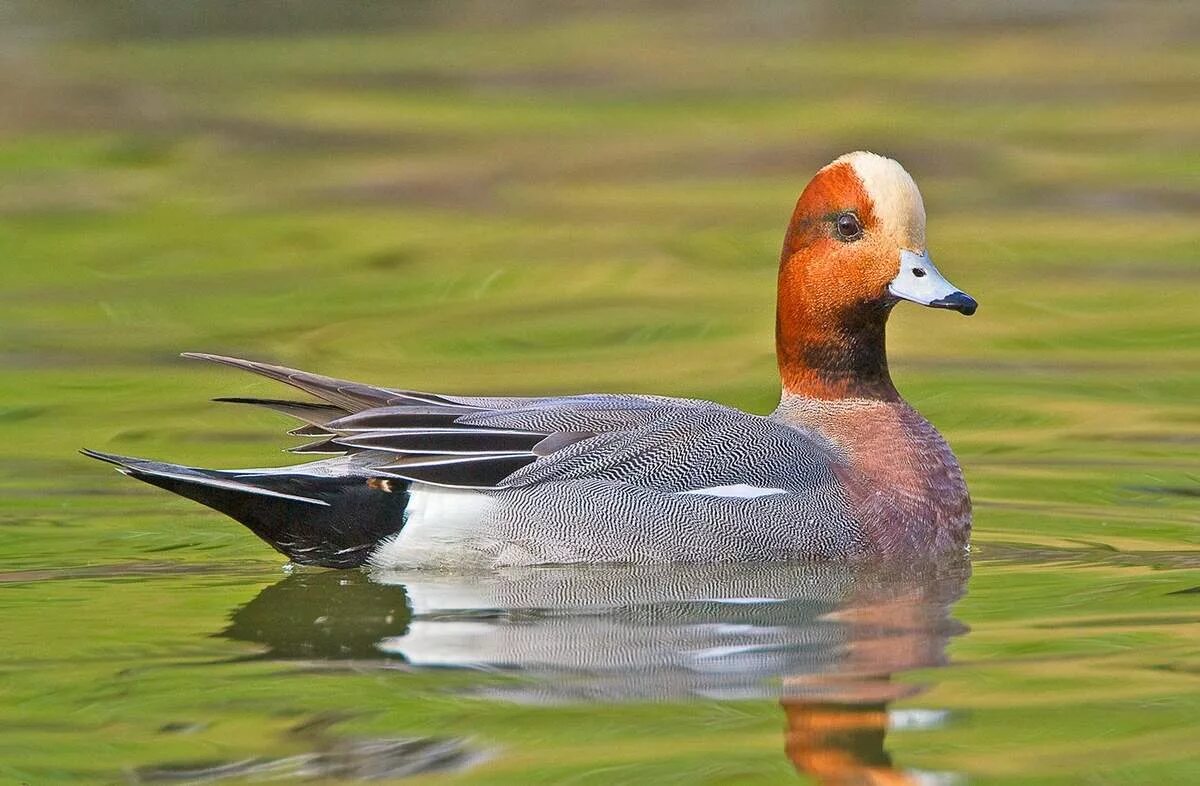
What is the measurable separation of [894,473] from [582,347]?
277cm

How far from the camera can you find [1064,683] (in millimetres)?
5137

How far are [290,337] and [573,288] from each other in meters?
1.37

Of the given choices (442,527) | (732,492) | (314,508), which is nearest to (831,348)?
(732,492)

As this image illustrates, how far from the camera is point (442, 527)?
619 cm

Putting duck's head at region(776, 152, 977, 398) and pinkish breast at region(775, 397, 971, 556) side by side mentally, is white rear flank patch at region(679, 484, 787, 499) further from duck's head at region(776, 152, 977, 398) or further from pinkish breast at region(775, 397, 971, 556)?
duck's head at region(776, 152, 977, 398)

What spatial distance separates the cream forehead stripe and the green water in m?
0.93

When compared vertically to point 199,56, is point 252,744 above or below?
below

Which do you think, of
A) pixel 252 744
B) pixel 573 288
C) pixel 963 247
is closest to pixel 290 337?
pixel 573 288

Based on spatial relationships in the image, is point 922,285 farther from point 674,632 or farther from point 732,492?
point 674,632

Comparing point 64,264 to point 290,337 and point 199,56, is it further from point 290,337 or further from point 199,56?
point 199,56

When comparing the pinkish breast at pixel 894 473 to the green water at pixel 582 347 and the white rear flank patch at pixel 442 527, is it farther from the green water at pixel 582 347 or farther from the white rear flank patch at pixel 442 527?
the white rear flank patch at pixel 442 527

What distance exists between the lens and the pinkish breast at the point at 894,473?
634cm

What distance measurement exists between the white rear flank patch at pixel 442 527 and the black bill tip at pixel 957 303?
4.33 feet

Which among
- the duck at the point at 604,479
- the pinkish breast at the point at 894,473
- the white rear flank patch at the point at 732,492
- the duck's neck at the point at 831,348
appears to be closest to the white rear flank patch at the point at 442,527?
the duck at the point at 604,479
